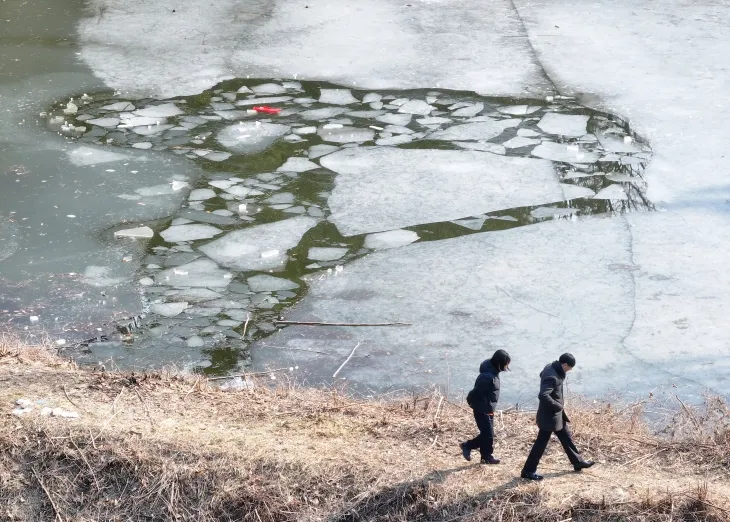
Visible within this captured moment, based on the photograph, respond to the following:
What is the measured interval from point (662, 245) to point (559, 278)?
3.75 ft

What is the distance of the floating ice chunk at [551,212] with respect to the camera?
9.12 m

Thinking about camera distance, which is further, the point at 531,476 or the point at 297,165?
the point at 297,165

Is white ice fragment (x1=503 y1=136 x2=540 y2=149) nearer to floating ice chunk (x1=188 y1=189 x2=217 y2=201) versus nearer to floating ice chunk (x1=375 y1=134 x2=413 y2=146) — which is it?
floating ice chunk (x1=375 y1=134 x2=413 y2=146)

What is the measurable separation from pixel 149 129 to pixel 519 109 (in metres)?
4.33

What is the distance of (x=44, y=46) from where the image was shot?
13.8 m

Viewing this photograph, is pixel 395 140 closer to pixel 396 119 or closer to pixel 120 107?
pixel 396 119

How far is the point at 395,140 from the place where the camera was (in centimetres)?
1073

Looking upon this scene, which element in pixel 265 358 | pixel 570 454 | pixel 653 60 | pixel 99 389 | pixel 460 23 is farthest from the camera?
pixel 460 23

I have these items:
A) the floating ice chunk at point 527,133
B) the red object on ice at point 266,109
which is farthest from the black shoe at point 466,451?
the red object on ice at point 266,109

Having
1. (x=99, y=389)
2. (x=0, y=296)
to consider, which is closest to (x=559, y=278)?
(x=99, y=389)

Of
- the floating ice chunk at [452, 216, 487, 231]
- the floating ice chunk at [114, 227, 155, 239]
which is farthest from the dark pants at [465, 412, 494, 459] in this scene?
the floating ice chunk at [114, 227, 155, 239]

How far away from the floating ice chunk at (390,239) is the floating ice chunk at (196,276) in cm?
136

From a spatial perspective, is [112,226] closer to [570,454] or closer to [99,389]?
[99,389]

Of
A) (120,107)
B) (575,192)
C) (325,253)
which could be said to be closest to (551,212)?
(575,192)
